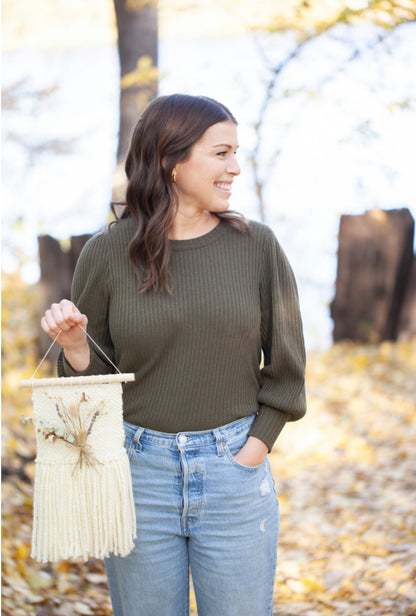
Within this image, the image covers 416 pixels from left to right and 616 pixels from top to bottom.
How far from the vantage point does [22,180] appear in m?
8.03

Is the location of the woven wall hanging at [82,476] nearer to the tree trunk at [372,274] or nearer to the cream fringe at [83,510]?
the cream fringe at [83,510]

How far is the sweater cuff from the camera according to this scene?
201 centimetres

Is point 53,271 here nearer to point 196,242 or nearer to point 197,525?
point 196,242

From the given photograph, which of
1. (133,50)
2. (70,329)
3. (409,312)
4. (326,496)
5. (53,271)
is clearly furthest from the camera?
(409,312)

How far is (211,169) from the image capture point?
2.01 meters

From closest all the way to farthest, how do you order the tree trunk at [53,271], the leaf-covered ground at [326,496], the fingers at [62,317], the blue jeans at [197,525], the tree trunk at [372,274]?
the fingers at [62,317]
the blue jeans at [197,525]
the leaf-covered ground at [326,496]
the tree trunk at [53,271]
the tree trunk at [372,274]

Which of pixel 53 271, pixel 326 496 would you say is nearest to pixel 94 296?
pixel 326 496

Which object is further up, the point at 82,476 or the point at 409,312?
the point at 82,476

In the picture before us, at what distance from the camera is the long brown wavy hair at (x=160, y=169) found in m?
2.00

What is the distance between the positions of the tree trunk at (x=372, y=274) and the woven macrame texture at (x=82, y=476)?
6073 millimetres

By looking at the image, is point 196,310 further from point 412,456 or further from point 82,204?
point 82,204

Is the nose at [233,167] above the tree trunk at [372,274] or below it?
above

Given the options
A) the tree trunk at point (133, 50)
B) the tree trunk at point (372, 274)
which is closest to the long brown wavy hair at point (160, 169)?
the tree trunk at point (133, 50)

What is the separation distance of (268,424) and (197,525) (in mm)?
384
